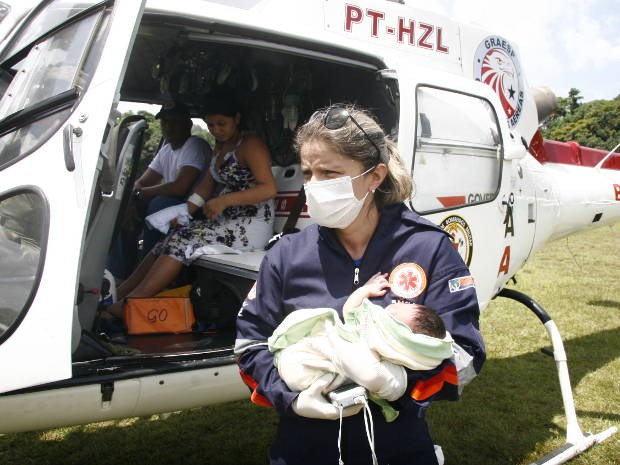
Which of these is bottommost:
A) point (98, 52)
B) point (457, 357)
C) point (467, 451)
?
point (467, 451)

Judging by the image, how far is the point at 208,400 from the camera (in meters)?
2.58

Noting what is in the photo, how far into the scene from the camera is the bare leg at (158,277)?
128 inches

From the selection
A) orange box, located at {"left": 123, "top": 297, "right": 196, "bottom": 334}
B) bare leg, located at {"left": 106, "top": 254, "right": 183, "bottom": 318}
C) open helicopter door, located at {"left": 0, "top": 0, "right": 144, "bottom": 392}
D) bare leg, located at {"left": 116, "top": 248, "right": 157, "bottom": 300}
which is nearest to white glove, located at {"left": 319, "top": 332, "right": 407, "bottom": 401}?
open helicopter door, located at {"left": 0, "top": 0, "right": 144, "bottom": 392}

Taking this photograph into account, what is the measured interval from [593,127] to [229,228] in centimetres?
3468

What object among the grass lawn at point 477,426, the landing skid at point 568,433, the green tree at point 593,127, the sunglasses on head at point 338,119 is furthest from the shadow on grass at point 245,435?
the green tree at point 593,127

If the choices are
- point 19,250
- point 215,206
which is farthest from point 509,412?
point 19,250

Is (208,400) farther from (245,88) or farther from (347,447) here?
(245,88)

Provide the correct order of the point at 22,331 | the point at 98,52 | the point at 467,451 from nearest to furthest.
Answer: the point at 22,331 < the point at 98,52 < the point at 467,451

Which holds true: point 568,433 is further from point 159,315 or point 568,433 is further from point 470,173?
point 159,315

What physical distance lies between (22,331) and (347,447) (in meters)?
1.05

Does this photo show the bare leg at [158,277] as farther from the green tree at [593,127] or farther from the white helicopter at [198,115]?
the green tree at [593,127]

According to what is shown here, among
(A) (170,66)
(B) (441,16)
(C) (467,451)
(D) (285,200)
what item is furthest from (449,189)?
(A) (170,66)

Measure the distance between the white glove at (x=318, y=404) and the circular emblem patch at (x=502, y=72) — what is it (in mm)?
3026

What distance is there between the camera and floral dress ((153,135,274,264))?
10.9 feet
